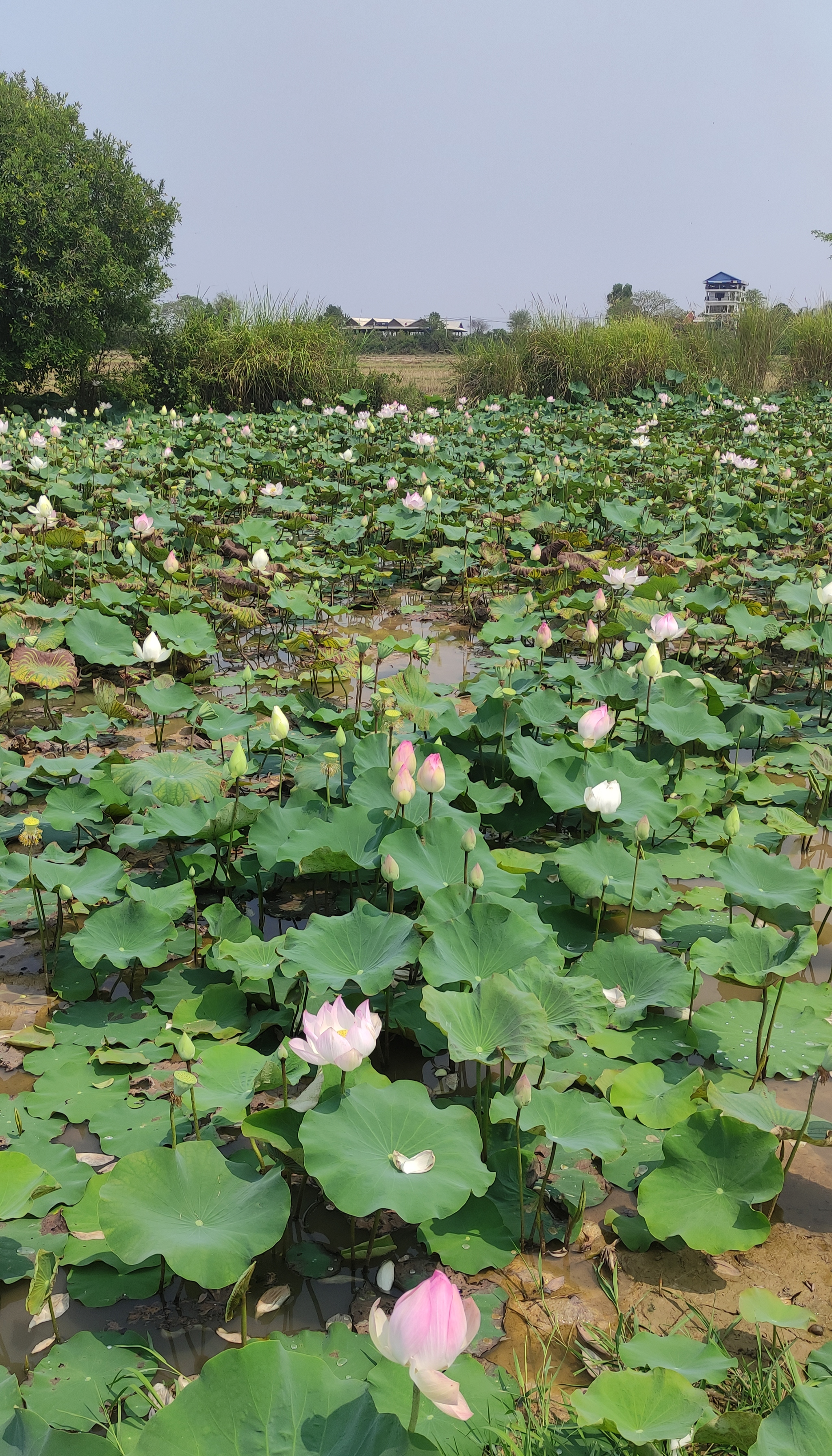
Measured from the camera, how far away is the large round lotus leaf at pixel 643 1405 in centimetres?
107

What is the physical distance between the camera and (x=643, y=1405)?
43.8 inches

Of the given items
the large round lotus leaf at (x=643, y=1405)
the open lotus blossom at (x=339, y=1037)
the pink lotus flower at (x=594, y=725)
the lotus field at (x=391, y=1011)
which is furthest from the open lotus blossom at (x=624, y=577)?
the large round lotus leaf at (x=643, y=1405)

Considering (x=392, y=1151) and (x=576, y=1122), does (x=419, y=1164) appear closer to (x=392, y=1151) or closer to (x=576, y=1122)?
(x=392, y=1151)

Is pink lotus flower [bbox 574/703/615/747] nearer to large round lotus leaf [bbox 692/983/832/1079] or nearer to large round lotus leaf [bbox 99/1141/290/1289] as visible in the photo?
large round lotus leaf [bbox 692/983/832/1079]

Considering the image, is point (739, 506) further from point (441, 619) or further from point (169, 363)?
point (169, 363)

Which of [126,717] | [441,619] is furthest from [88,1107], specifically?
[441,619]

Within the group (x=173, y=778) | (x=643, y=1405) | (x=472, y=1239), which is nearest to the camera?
(x=643, y=1405)

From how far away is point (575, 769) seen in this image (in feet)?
8.62

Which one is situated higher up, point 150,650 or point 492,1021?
point 150,650

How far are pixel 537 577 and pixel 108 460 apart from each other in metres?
4.00

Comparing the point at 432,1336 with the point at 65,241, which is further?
the point at 65,241

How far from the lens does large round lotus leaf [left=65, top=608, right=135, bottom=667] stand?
146 inches

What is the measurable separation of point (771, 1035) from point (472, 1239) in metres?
0.82

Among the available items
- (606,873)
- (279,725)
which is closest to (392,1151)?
(606,873)
